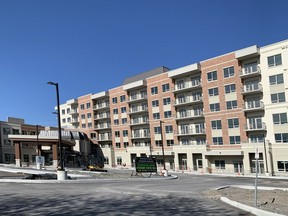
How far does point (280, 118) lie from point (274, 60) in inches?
368

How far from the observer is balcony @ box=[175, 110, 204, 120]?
62.2 m

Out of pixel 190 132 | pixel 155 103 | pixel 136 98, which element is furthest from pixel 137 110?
pixel 190 132

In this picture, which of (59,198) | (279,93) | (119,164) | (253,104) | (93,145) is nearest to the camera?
(59,198)

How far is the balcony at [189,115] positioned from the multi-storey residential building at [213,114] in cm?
20

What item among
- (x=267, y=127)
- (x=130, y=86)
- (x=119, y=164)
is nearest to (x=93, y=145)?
(x=119, y=164)

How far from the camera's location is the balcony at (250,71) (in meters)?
52.2

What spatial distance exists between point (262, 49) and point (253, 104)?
923 cm

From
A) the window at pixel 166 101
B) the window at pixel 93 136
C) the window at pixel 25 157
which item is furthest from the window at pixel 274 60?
the window at pixel 25 157

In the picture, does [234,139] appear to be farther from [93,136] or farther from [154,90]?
[93,136]

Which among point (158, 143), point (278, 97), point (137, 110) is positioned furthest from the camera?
point (137, 110)

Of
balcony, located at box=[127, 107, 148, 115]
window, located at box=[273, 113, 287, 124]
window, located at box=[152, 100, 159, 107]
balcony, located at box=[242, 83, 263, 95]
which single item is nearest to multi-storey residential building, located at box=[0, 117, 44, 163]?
balcony, located at box=[127, 107, 148, 115]

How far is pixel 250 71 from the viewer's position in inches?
2099

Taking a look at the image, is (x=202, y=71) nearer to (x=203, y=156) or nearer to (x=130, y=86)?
(x=203, y=156)

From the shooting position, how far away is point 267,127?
51500 millimetres
